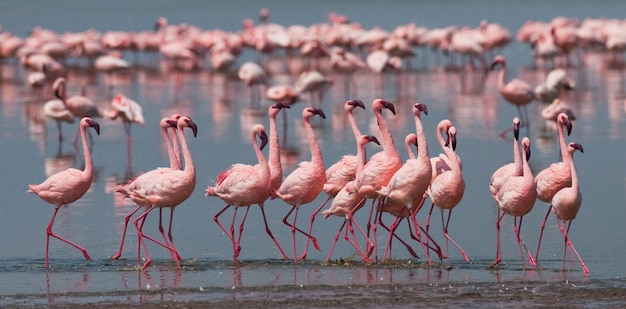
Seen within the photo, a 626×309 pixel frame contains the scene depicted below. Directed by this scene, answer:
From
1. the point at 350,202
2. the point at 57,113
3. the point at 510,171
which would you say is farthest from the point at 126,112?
the point at 510,171

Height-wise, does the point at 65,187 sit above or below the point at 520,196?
above

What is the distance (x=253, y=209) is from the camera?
39.5ft

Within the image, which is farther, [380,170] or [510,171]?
[510,171]

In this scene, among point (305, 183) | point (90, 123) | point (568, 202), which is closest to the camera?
point (568, 202)

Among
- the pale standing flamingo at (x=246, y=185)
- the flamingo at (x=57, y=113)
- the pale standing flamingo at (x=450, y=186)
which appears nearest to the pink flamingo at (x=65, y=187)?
the pale standing flamingo at (x=246, y=185)

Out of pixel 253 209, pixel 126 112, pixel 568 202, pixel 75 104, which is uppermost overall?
pixel 75 104

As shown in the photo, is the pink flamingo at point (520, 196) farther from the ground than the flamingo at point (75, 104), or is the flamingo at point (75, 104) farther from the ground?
the flamingo at point (75, 104)

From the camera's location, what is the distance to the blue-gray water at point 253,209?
348 inches

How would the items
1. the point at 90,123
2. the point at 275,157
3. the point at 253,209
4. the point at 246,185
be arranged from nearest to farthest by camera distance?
the point at 246,185
the point at 275,157
the point at 90,123
the point at 253,209

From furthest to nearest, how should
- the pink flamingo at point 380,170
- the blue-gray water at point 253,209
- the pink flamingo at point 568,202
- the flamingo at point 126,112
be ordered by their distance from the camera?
the flamingo at point 126,112 → the pink flamingo at point 380,170 → the pink flamingo at point 568,202 → the blue-gray water at point 253,209

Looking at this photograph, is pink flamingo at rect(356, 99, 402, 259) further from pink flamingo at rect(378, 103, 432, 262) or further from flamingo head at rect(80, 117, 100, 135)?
flamingo head at rect(80, 117, 100, 135)

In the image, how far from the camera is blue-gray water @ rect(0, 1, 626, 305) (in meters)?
8.83

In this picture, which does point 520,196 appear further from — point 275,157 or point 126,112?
point 126,112

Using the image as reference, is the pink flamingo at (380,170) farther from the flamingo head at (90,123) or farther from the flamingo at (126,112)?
the flamingo at (126,112)
